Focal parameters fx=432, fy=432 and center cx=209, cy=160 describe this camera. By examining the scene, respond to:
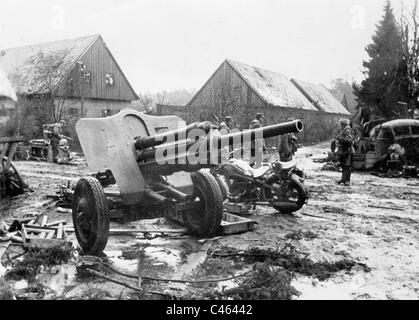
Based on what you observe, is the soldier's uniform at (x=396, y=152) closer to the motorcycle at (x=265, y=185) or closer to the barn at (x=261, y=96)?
the motorcycle at (x=265, y=185)

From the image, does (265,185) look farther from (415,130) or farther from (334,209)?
(415,130)

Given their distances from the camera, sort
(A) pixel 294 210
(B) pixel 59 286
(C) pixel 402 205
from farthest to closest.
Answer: (C) pixel 402 205, (A) pixel 294 210, (B) pixel 59 286

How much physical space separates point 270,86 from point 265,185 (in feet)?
93.3

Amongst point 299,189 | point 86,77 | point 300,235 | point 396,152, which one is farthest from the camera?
point 86,77

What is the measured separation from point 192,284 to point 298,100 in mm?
34522

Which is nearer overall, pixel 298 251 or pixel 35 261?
pixel 35 261

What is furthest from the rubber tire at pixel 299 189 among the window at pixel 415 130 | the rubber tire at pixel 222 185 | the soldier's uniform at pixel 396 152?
the window at pixel 415 130

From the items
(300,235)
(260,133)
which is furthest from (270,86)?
(260,133)

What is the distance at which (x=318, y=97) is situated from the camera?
46.2 m

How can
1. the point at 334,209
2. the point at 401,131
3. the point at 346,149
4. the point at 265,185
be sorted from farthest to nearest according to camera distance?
the point at 401,131 < the point at 346,149 < the point at 334,209 < the point at 265,185

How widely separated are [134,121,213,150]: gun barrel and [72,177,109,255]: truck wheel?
3.18 ft
